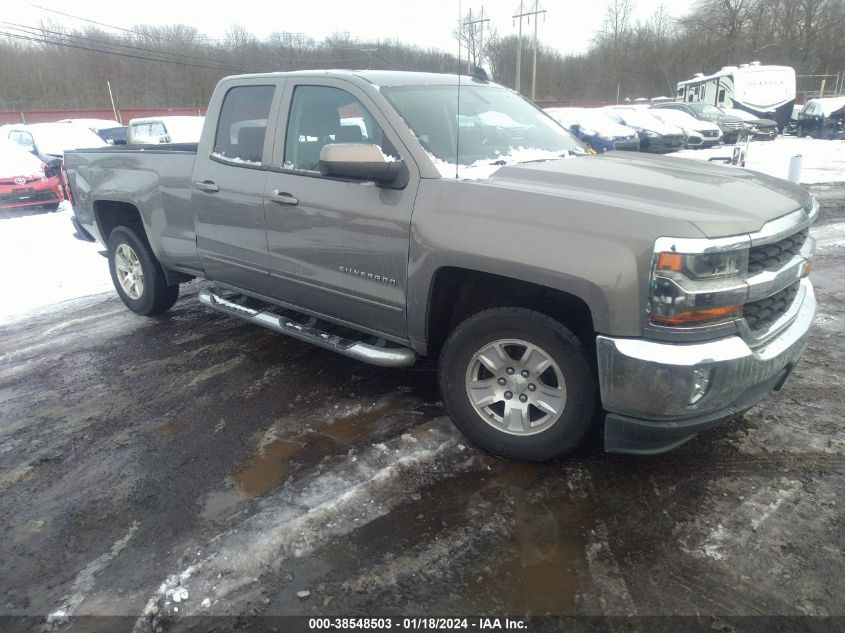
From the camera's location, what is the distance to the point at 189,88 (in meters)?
42.8

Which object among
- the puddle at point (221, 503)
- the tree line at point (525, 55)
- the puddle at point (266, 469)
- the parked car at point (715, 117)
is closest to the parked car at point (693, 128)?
the parked car at point (715, 117)

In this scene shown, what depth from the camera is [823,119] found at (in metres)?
24.3

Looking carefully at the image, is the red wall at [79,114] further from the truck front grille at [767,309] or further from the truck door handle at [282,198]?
the truck front grille at [767,309]

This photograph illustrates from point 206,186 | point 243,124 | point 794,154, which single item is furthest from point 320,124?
point 794,154

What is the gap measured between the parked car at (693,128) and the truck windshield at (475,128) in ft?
54.2

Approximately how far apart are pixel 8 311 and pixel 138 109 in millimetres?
39541

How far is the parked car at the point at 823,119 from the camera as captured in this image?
24.0 meters

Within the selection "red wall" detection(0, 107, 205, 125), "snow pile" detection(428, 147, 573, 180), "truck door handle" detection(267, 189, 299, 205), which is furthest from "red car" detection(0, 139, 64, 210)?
"red wall" detection(0, 107, 205, 125)

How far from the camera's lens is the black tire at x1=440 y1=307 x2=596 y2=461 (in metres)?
2.82

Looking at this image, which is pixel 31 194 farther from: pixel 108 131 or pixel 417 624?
pixel 417 624

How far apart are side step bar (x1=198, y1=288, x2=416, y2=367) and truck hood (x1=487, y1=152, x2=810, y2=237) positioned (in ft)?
3.76

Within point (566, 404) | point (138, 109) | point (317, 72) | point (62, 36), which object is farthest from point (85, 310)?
point (138, 109)

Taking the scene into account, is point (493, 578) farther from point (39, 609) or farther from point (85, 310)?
point (85, 310)

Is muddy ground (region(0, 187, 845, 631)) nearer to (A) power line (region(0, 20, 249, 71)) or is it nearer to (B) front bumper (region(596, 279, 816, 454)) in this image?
(B) front bumper (region(596, 279, 816, 454))
